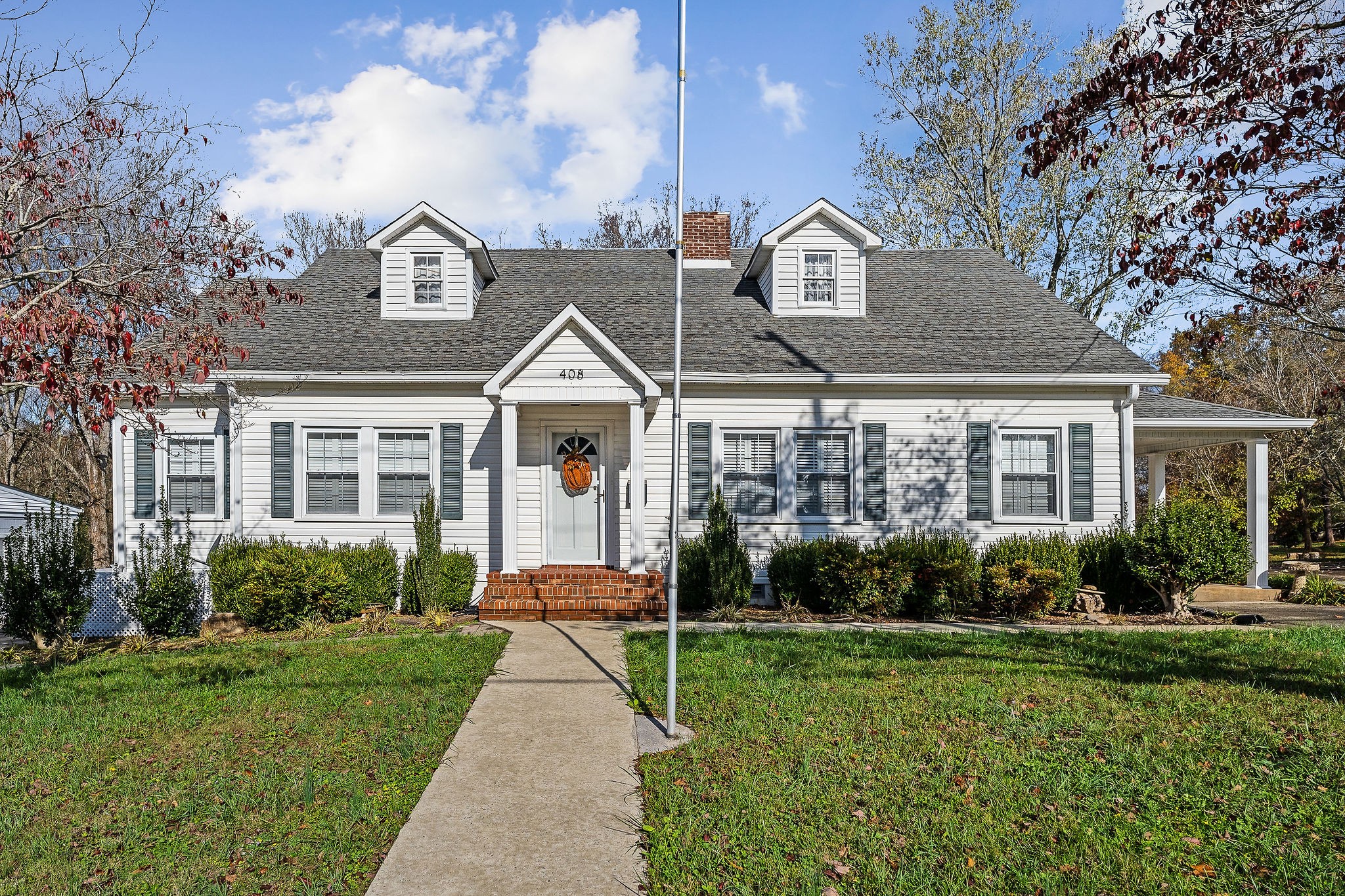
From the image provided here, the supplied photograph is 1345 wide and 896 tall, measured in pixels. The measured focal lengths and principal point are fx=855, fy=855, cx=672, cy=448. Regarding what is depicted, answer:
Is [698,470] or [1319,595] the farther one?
[1319,595]

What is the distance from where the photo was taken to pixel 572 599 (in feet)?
37.8

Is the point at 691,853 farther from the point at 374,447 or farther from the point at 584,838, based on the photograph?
the point at 374,447

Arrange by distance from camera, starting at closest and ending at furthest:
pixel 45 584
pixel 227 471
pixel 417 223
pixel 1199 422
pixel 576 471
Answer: pixel 45 584 → pixel 227 471 → pixel 576 471 → pixel 1199 422 → pixel 417 223

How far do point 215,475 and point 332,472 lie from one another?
1815mm

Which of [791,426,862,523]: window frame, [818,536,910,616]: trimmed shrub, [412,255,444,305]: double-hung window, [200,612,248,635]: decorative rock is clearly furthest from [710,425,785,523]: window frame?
[200,612,248,635]: decorative rock

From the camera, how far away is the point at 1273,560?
24516 millimetres

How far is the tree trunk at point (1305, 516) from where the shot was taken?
2861 centimetres

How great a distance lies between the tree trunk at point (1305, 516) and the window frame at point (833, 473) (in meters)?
23.2

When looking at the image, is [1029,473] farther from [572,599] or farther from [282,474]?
[282,474]

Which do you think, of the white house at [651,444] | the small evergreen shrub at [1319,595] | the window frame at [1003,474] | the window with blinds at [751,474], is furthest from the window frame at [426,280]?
the small evergreen shrub at [1319,595]

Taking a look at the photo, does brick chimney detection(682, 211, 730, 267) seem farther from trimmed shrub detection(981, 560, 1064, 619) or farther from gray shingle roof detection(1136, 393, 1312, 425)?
trimmed shrub detection(981, 560, 1064, 619)

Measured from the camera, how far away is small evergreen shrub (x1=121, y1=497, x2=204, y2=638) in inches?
436

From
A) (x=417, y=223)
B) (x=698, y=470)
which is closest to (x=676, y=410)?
(x=698, y=470)

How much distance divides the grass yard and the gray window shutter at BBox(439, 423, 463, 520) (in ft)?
13.0
